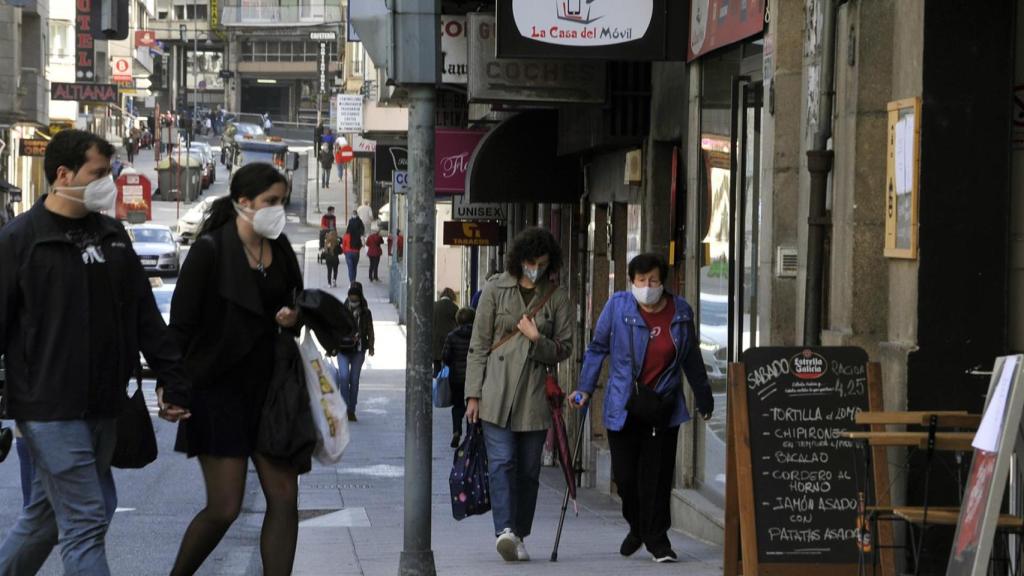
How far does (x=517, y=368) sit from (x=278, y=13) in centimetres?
12323

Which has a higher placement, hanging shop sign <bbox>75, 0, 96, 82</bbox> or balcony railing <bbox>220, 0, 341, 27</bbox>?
balcony railing <bbox>220, 0, 341, 27</bbox>

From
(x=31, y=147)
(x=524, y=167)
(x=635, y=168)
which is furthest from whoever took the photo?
(x=31, y=147)

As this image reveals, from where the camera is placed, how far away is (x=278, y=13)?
13025 centimetres

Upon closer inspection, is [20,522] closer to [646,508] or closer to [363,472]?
[646,508]

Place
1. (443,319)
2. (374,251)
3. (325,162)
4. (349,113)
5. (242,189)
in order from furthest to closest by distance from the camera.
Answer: (325,162), (374,251), (349,113), (443,319), (242,189)

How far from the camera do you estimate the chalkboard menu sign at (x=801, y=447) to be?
294 inches

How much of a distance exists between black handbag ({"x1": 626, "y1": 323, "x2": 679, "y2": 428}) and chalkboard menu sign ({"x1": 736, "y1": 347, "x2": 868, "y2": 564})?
6.85 feet

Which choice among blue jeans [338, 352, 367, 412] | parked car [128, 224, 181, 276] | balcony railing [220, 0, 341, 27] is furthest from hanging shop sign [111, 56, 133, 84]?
blue jeans [338, 352, 367, 412]

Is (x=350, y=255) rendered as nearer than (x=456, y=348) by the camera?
No

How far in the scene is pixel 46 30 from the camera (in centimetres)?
5428

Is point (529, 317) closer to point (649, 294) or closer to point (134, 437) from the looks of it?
point (649, 294)

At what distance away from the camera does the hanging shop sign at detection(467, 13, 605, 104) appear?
43.8 ft

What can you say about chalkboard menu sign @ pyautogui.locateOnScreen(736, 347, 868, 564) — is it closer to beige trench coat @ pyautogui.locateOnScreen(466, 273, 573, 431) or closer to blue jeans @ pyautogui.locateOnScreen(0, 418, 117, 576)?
→ beige trench coat @ pyautogui.locateOnScreen(466, 273, 573, 431)

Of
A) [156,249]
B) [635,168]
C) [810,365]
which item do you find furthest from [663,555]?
[156,249]
